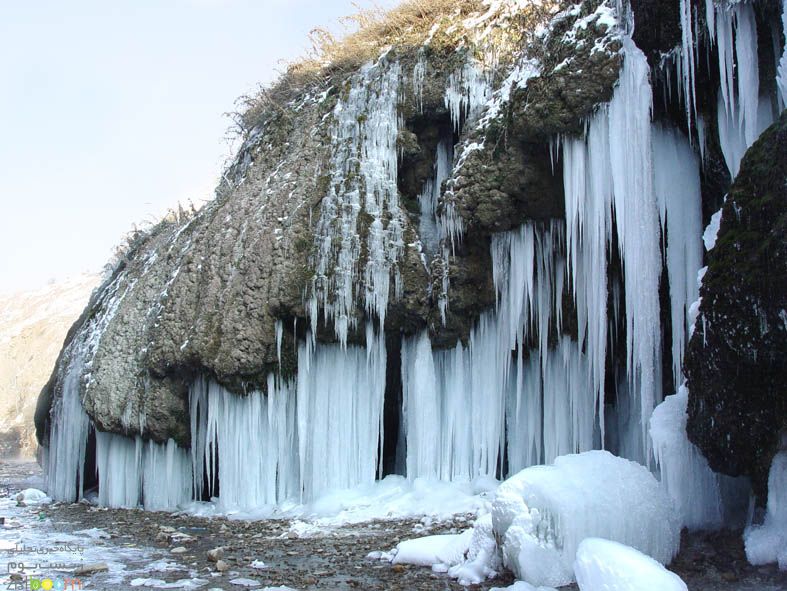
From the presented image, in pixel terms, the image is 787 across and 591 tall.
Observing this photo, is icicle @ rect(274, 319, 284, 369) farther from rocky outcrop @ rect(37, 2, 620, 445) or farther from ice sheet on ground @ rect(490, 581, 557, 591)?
ice sheet on ground @ rect(490, 581, 557, 591)

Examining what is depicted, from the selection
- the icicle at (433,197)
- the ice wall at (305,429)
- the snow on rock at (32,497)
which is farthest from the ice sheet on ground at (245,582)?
the snow on rock at (32,497)

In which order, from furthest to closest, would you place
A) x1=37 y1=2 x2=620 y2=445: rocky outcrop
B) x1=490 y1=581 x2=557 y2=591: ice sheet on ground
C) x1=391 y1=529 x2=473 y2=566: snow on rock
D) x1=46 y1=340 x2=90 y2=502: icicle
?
x1=46 y1=340 x2=90 y2=502: icicle, x1=37 y1=2 x2=620 y2=445: rocky outcrop, x1=391 y1=529 x2=473 y2=566: snow on rock, x1=490 y1=581 x2=557 y2=591: ice sheet on ground

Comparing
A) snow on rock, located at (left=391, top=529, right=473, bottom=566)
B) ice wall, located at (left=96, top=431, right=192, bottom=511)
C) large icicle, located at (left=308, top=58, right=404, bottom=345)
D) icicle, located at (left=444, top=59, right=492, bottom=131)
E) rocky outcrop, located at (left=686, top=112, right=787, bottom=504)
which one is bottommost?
ice wall, located at (left=96, top=431, right=192, bottom=511)

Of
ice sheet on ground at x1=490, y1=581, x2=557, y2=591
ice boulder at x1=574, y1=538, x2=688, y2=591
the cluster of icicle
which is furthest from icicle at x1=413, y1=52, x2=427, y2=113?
ice boulder at x1=574, y1=538, x2=688, y2=591

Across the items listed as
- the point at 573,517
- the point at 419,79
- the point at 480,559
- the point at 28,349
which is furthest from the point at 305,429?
the point at 28,349

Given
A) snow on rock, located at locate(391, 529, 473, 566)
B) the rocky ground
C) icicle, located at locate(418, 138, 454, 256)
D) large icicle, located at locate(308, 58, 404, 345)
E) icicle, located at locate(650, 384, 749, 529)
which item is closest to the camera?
the rocky ground

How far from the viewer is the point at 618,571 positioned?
474 cm

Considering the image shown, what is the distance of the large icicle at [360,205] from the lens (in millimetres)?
11586

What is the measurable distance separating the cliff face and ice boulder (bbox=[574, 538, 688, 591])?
1296 millimetres

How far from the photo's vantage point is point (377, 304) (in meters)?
11.5

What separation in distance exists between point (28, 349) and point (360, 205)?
5323cm

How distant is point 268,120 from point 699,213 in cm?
947

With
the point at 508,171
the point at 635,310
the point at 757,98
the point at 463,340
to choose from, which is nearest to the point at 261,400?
the point at 463,340

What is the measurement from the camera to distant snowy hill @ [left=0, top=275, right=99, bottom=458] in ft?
154
